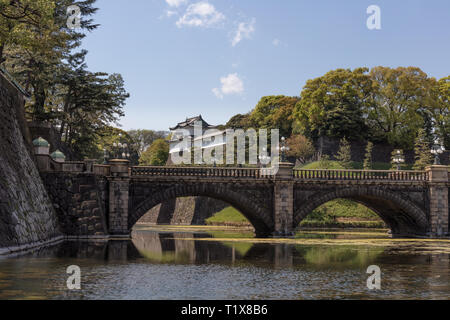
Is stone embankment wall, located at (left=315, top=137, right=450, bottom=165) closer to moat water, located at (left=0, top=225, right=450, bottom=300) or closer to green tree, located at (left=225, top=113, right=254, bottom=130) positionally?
green tree, located at (left=225, top=113, right=254, bottom=130)

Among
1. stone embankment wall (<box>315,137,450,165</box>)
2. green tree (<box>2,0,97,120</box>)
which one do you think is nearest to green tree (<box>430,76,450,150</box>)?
stone embankment wall (<box>315,137,450,165</box>)

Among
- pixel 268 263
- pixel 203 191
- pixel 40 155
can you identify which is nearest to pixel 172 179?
pixel 203 191

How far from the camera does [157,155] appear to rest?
111 meters

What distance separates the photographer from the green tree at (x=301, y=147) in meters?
88.6

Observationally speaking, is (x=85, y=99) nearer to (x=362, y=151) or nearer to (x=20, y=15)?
(x=20, y=15)

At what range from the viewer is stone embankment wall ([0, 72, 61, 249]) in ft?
74.6

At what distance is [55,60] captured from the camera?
4462 centimetres

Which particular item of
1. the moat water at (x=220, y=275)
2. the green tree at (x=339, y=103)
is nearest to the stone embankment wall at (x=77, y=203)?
the moat water at (x=220, y=275)

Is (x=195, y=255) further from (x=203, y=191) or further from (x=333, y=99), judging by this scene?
(x=333, y=99)

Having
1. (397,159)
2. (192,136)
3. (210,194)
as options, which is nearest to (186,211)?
(210,194)

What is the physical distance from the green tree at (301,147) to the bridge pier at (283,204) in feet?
157

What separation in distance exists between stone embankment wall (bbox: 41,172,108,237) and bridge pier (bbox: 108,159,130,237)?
293cm

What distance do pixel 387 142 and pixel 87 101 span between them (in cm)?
5497
